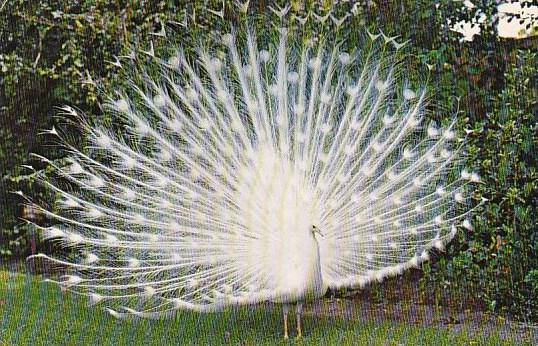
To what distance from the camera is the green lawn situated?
4988 mm

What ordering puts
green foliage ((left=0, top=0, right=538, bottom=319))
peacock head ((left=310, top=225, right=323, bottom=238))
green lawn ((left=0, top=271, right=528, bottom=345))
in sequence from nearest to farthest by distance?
peacock head ((left=310, top=225, right=323, bottom=238)), green lawn ((left=0, top=271, right=528, bottom=345)), green foliage ((left=0, top=0, right=538, bottom=319))

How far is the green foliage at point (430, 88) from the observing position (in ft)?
17.9

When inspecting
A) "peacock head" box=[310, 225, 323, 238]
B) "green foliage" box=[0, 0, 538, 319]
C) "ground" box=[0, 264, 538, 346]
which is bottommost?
"ground" box=[0, 264, 538, 346]

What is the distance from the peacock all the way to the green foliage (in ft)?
2.22

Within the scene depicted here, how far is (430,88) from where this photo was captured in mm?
5895

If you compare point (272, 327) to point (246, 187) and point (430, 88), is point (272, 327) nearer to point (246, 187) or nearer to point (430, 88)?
point (246, 187)

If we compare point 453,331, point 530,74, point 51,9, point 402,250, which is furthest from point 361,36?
point 51,9

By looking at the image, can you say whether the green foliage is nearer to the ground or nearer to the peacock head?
the ground

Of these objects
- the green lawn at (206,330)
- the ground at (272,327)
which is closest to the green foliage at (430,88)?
the ground at (272,327)

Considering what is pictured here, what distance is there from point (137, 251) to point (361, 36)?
2.67 meters

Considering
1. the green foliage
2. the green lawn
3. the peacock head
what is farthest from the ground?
the peacock head

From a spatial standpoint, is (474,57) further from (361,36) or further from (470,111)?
(361,36)

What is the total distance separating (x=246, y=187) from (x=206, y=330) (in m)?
1.17

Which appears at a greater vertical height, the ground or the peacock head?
the peacock head
